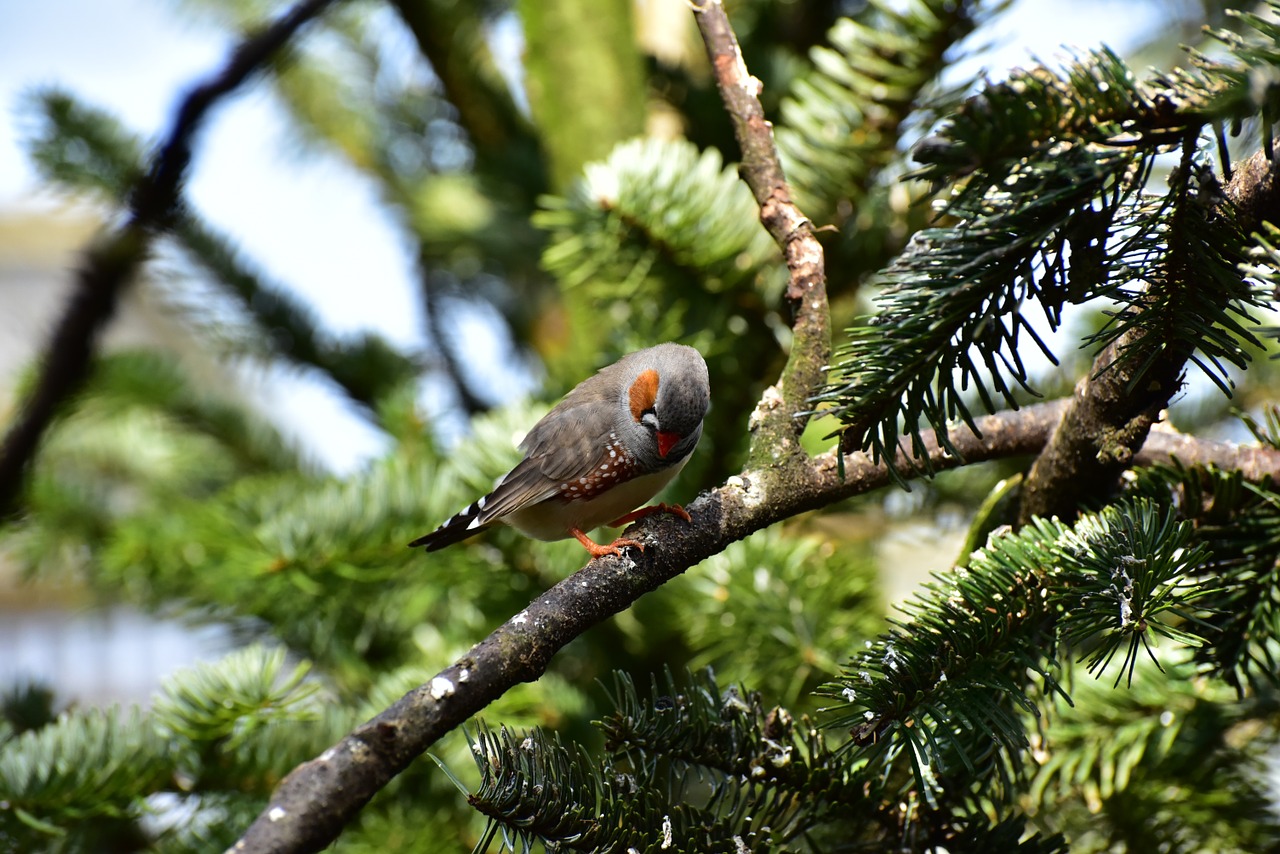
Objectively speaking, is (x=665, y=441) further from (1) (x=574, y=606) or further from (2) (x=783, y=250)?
(1) (x=574, y=606)

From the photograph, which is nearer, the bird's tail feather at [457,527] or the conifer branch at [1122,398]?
the conifer branch at [1122,398]

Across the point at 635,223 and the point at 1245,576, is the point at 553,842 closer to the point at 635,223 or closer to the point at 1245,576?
the point at 1245,576

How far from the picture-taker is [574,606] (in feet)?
3.35

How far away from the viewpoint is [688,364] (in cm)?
188

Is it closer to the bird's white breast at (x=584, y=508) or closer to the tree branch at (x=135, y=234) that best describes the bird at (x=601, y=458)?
the bird's white breast at (x=584, y=508)

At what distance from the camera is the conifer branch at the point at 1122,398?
3.32 ft

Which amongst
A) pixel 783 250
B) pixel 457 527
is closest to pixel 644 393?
pixel 457 527

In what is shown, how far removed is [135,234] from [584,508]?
3.43 feet

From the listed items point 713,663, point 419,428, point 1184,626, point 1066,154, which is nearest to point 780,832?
point 1184,626

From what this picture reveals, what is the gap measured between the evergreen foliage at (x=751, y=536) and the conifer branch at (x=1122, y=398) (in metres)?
0.01

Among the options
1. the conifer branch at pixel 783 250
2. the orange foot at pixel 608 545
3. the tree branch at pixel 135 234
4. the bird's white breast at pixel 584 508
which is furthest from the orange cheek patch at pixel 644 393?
the tree branch at pixel 135 234

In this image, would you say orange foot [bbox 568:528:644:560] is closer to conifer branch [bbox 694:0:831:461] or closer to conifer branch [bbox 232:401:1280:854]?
conifer branch [bbox 232:401:1280:854]

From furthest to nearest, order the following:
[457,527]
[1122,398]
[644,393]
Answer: [644,393] → [457,527] → [1122,398]

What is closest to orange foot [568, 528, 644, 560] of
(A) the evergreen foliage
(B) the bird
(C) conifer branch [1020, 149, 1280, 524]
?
(B) the bird
